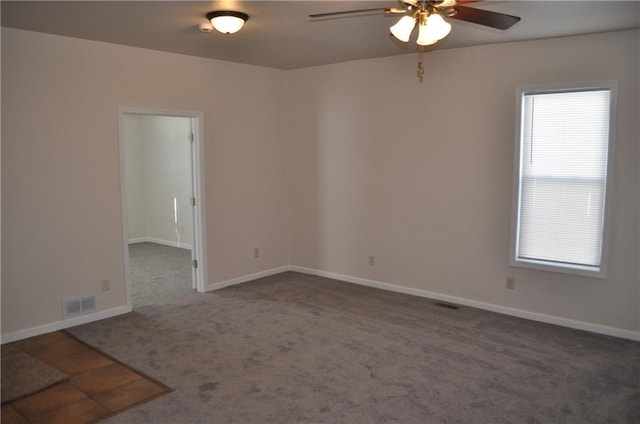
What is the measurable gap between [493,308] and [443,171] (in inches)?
57.0

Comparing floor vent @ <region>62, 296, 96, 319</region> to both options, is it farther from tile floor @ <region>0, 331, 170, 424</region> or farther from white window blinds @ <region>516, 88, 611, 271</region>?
white window blinds @ <region>516, 88, 611, 271</region>

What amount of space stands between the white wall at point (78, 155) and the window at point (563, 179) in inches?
125

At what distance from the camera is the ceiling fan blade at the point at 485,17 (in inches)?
105

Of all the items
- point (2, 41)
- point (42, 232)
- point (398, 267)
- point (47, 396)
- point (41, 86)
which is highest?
point (2, 41)

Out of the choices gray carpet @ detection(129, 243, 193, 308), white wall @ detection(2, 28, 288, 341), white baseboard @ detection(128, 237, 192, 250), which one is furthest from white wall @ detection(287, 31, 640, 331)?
white baseboard @ detection(128, 237, 192, 250)

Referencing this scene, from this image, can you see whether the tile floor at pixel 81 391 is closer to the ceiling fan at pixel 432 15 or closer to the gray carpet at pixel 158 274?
the gray carpet at pixel 158 274

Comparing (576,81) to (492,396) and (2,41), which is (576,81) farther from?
(2,41)

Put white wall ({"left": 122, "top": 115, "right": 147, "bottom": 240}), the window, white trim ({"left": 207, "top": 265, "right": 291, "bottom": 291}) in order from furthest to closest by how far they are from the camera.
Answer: white wall ({"left": 122, "top": 115, "right": 147, "bottom": 240}), white trim ({"left": 207, "top": 265, "right": 291, "bottom": 291}), the window

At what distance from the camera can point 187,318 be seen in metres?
4.57

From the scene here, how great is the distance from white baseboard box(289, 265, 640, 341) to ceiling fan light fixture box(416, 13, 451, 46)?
9.71ft

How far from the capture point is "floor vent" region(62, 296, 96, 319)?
14.2ft

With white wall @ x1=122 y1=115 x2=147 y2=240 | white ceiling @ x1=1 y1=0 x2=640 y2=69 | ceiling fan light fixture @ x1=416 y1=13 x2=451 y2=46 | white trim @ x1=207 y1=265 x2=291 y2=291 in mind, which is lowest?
white trim @ x1=207 y1=265 x2=291 y2=291

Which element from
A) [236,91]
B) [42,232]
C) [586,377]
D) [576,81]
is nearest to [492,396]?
[586,377]

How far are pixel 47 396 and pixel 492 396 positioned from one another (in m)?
2.89
